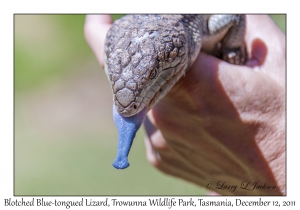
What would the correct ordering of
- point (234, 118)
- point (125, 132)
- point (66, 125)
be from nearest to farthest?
point (125, 132)
point (234, 118)
point (66, 125)

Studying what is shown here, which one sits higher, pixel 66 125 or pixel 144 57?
pixel 144 57

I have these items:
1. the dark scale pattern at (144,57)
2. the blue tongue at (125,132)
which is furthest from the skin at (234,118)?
the blue tongue at (125,132)

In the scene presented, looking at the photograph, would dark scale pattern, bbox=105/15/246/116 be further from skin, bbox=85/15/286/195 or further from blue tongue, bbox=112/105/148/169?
skin, bbox=85/15/286/195

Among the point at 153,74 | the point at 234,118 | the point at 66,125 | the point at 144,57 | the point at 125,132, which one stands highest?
the point at 144,57

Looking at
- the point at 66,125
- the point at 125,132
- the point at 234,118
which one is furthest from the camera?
the point at 66,125

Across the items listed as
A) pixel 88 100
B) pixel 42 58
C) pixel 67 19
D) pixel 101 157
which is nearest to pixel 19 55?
pixel 42 58

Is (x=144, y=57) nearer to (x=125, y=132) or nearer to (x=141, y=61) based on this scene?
(x=141, y=61)

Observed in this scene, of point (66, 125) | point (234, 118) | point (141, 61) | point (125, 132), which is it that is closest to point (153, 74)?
point (141, 61)

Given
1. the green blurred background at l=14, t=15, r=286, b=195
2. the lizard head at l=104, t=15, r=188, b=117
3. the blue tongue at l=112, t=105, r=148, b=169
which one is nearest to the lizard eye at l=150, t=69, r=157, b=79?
the lizard head at l=104, t=15, r=188, b=117
